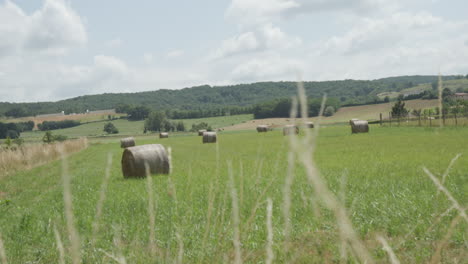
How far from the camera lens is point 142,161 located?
1460 cm

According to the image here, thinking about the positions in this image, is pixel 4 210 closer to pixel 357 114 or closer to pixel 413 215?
pixel 413 215

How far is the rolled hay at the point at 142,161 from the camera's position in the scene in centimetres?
1468

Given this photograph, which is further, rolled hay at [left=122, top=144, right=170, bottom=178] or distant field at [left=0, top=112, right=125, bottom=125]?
distant field at [left=0, top=112, right=125, bottom=125]

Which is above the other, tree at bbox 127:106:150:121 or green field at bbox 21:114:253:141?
tree at bbox 127:106:150:121

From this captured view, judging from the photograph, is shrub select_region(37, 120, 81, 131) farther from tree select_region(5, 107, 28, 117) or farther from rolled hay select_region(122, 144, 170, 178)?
rolled hay select_region(122, 144, 170, 178)

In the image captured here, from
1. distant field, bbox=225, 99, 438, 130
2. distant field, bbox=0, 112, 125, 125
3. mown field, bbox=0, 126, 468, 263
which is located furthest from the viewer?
distant field, bbox=0, 112, 125, 125

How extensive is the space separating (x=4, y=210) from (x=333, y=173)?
336 inches

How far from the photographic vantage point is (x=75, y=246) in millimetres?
1229

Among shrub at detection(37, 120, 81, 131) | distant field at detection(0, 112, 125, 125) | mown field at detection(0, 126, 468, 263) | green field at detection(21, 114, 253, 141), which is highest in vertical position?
distant field at detection(0, 112, 125, 125)

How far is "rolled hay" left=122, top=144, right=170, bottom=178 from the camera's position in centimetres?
1468

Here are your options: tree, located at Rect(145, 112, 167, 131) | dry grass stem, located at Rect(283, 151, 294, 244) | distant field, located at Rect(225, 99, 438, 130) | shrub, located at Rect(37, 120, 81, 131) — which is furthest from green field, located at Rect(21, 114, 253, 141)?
dry grass stem, located at Rect(283, 151, 294, 244)

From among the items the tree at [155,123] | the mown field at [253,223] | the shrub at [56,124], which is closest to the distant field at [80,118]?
the shrub at [56,124]

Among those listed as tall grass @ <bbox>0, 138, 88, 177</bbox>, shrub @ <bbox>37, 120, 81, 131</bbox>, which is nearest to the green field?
shrub @ <bbox>37, 120, 81, 131</bbox>

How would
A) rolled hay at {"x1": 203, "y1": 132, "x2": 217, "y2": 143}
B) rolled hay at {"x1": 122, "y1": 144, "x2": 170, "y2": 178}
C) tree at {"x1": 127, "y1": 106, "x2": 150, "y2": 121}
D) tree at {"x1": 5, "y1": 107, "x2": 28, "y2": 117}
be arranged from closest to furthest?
rolled hay at {"x1": 122, "y1": 144, "x2": 170, "y2": 178}
rolled hay at {"x1": 203, "y1": 132, "x2": 217, "y2": 143}
tree at {"x1": 5, "y1": 107, "x2": 28, "y2": 117}
tree at {"x1": 127, "y1": 106, "x2": 150, "y2": 121}
